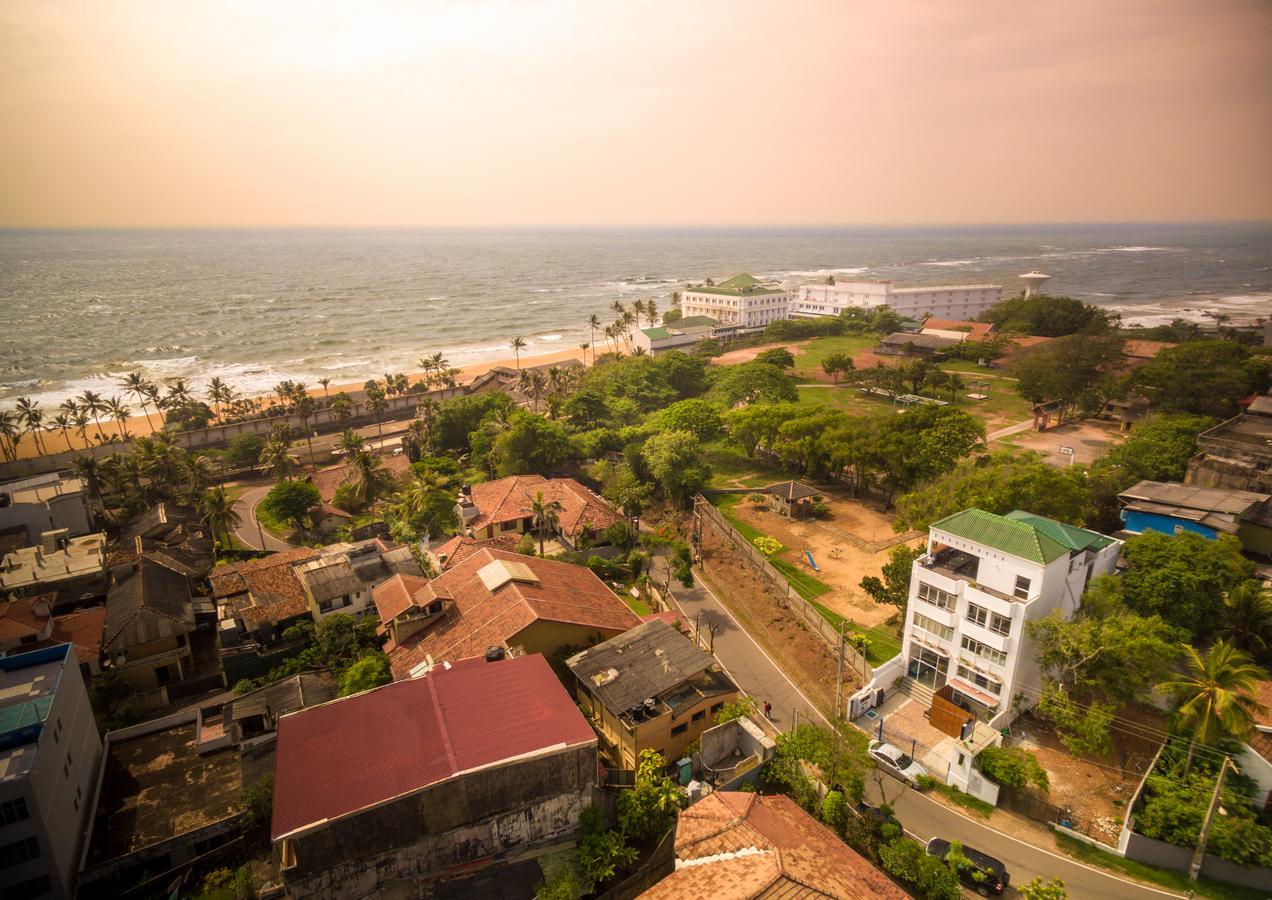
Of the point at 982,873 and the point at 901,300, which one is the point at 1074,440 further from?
the point at 901,300

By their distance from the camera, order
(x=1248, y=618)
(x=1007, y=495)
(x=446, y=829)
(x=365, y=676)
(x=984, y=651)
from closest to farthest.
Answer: (x=446, y=829)
(x=984, y=651)
(x=365, y=676)
(x=1248, y=618)
(x=1007, y=495)

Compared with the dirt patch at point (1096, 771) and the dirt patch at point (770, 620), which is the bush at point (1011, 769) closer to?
the dirt patch at point (1096, 771)

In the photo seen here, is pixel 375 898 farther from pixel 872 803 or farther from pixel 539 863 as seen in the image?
pixel 872 803

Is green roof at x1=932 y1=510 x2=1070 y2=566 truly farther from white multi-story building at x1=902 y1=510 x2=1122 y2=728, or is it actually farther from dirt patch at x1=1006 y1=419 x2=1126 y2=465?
dirt patch at x1=1006 y1=419 x2=1126 y2=465

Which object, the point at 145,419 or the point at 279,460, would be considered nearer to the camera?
the point at 279,460

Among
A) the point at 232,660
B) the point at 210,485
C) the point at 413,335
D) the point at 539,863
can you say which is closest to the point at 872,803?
the point at 539,863

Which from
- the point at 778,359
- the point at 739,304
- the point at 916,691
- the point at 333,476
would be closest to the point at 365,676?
the point at 916,691
